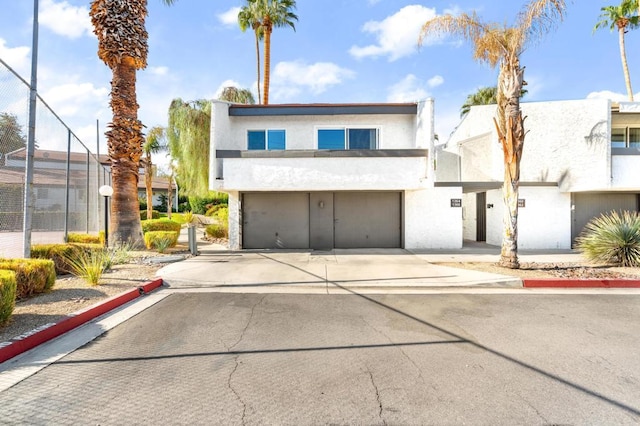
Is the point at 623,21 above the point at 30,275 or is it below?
above

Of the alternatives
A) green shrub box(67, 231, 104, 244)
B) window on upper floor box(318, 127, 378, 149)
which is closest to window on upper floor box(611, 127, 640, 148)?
window on upper floor box(318, 127, 378, 149)

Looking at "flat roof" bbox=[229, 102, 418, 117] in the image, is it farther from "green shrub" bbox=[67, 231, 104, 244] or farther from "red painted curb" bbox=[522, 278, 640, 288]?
"red painted curb" bbox=[522, 278, 640, 288]

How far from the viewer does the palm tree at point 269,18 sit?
22172 millimetres

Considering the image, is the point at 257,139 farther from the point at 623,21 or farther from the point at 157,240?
the point at 623,21

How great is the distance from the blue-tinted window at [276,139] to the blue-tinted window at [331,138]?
171cm

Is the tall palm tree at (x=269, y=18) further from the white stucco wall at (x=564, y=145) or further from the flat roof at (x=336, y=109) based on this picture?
the white stucco wall at (x=564, y=145)

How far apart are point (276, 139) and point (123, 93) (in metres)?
6.18

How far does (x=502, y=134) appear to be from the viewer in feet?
29.6

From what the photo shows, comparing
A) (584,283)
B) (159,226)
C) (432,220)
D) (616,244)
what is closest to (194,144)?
(159,226)

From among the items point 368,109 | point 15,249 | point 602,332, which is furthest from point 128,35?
point 602,332

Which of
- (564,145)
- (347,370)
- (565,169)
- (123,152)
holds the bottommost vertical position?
(347,370)

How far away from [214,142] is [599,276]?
13.1 meters

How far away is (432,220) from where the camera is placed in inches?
520

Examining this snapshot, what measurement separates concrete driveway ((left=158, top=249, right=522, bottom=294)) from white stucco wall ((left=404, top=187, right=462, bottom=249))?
2110 mm
